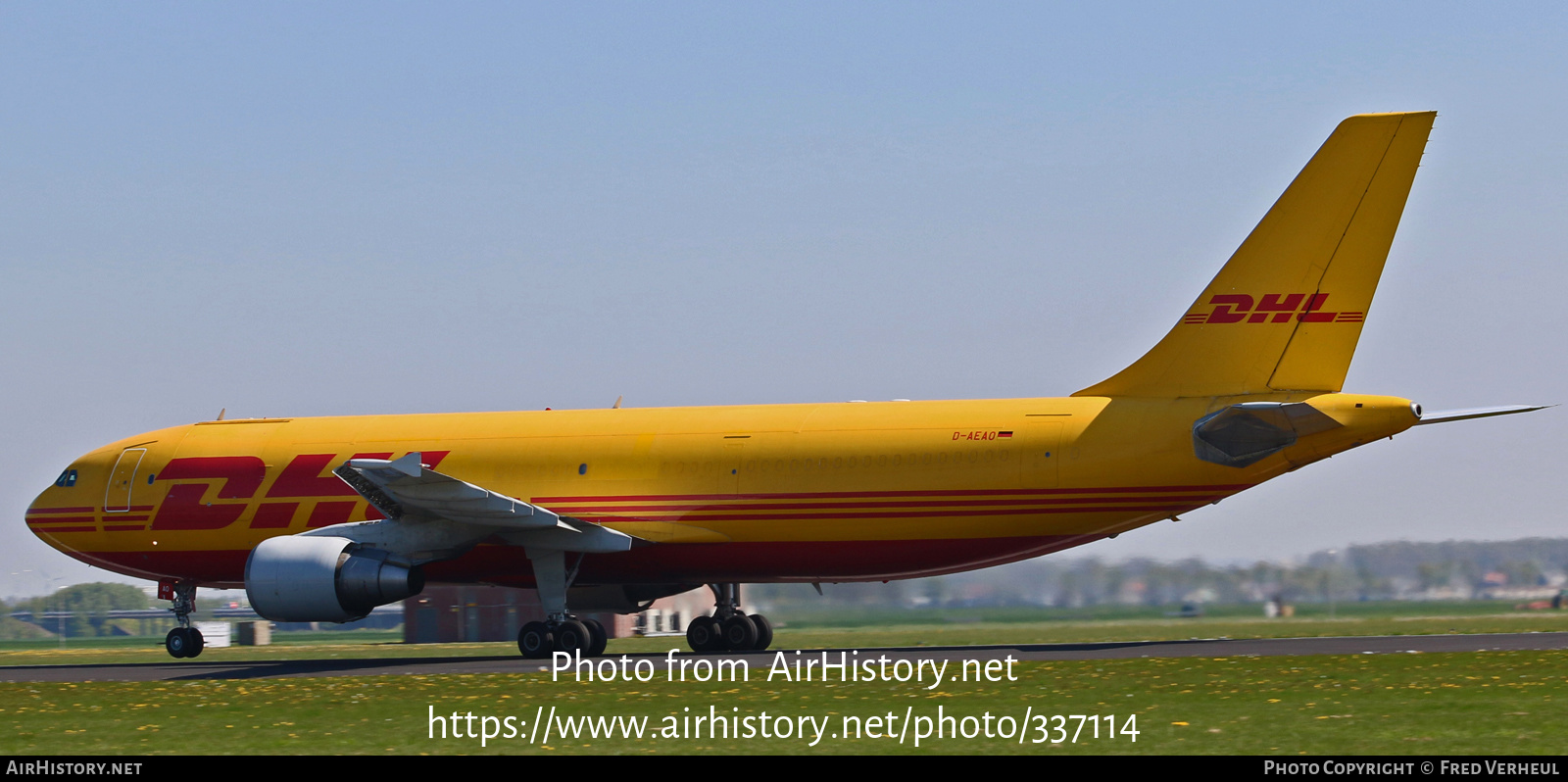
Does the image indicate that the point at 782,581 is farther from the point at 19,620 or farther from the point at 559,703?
the point at 19,620

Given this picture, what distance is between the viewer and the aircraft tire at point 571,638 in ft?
87.8

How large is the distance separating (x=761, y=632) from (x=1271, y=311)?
33.8 ft

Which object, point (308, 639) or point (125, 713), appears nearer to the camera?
point (125, 713)

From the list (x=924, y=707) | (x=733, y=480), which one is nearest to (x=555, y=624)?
(x=733, y=480)

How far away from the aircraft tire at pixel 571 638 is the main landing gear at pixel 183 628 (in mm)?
8021

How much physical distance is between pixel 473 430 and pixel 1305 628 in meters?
15.2

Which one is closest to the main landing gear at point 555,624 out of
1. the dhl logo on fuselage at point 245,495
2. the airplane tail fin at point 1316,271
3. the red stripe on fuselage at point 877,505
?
the red stripe on fuselage at point 877,505

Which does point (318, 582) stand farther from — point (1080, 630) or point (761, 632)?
point (1080, 630)

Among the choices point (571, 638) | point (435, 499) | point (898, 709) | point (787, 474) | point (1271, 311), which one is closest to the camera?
point (898, 709)

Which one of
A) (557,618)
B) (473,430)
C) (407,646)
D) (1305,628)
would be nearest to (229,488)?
(473,430)

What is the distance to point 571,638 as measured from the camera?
2675cm

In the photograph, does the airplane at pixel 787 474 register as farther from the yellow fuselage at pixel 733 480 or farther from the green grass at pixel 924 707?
the green grass at pixel 924 707
